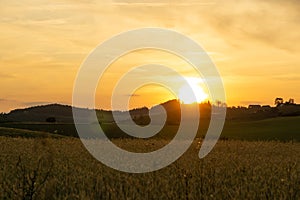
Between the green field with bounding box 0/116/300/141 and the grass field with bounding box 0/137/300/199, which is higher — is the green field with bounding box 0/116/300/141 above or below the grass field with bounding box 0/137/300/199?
above

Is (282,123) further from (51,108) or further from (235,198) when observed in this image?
(51,108)

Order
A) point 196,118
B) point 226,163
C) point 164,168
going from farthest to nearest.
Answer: point 196,118 < point 226,163 < point 164,168

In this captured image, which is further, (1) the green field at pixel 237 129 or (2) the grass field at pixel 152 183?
(1) the green field at pixel 237 129

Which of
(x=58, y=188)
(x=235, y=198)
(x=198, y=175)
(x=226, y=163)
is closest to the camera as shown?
(x=235, y=198)

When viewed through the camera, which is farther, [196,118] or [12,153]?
[196,118]

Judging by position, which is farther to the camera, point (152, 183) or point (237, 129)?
point (237, 129)

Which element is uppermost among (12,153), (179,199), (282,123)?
(282,123)

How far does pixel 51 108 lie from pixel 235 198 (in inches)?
6489

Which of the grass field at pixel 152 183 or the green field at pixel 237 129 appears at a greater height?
the green field at pixel 237 129

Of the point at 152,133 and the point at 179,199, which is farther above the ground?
the point at 152,133

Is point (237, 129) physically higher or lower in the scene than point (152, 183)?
higher

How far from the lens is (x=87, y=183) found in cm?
1052

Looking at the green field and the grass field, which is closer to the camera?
the grass field

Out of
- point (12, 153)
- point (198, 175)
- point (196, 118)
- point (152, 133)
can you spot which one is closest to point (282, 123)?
point (196, 118)
